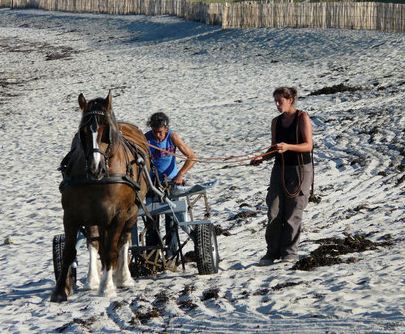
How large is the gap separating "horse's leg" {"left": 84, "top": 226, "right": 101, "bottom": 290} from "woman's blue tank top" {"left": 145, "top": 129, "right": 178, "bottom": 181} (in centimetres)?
124

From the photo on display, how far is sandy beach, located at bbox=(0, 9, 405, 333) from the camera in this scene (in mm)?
8406

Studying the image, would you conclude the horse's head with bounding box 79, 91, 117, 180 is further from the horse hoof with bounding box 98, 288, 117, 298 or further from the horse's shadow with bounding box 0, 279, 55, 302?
the horse's shadow with bounding box 0, 279, 55, 302

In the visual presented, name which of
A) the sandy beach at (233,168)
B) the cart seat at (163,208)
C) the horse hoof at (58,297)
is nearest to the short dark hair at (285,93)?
the cart seat at (163,208)

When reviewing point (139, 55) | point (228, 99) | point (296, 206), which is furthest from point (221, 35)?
point (296, 206)

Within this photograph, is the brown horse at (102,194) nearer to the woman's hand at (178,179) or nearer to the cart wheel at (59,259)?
the cart wheel at (59,259)

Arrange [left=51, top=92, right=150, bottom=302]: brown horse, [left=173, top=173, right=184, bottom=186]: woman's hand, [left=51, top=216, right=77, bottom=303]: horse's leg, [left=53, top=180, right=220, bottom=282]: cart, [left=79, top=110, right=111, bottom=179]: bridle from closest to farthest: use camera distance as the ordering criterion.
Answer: [left=79, top=110, right=111, bottom=179]: bridle → [left=51, top=92, right=150, bottom=302]: brown horse → [left=51, top=216, right=77, bottom=303]: horse's leg → [left=53, top=180, right=220, bottom=282]: cart → [left=173, top=173, right=184, bottom=186]: woman's hand

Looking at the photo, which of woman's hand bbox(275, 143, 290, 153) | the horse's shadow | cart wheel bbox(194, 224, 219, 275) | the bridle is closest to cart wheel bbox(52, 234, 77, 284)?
the horse's shadow

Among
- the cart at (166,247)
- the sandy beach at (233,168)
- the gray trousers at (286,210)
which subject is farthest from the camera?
the gray trousers at (286,210)

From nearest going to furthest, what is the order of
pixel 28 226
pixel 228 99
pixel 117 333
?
1. pixel 117 333
2. pixel 28 226
3. pixel 228 99

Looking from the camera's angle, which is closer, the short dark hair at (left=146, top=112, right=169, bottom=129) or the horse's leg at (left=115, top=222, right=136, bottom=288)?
the horse's leg at (left=115, top=222, right=136, bottom=288)

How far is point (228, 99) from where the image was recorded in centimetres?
2558

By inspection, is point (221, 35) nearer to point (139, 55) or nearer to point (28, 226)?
point (139, 55)

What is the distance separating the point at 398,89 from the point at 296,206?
557 inches

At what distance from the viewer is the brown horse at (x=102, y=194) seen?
8844 millimetres
